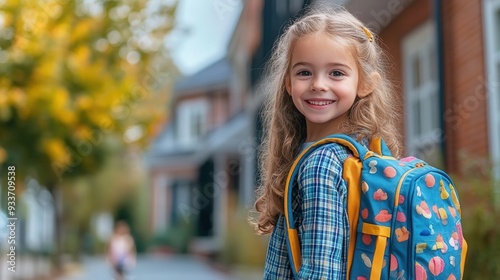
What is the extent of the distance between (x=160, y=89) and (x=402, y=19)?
1037 centimetres

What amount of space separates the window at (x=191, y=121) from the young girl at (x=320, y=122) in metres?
25.6

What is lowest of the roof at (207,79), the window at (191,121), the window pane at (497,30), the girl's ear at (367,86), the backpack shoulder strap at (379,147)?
the backpack shoulder strap at (379,147)

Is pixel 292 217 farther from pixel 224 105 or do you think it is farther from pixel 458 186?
pixel 224 105

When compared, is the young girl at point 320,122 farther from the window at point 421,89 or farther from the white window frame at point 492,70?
the window at point 421,89

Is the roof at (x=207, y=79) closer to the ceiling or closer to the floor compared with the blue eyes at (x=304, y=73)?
closer to the ceiling

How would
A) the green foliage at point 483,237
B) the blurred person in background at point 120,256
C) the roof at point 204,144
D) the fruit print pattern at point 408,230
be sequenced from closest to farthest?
the fruit print pattern at point 408,230 < the green foliage at point 483,237 < the blurred person in background at point 120,256 < the roof at point 204,144

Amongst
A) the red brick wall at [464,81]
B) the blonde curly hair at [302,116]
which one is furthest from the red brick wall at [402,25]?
the blonde curly hair at [302,116]

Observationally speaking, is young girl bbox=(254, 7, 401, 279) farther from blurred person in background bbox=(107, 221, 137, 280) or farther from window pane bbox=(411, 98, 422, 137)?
blurred person in background bbox=(107, 221, 137, 280)

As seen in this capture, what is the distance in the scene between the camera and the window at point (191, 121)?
28.2 meters

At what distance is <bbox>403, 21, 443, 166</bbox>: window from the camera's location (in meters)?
7.92

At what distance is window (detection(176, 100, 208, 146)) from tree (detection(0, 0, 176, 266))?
15948 millimetres

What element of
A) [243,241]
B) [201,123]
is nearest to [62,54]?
[243,241]

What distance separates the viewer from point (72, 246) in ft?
83.9

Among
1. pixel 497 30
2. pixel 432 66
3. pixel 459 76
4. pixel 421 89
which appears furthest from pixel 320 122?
pixel 421 89
